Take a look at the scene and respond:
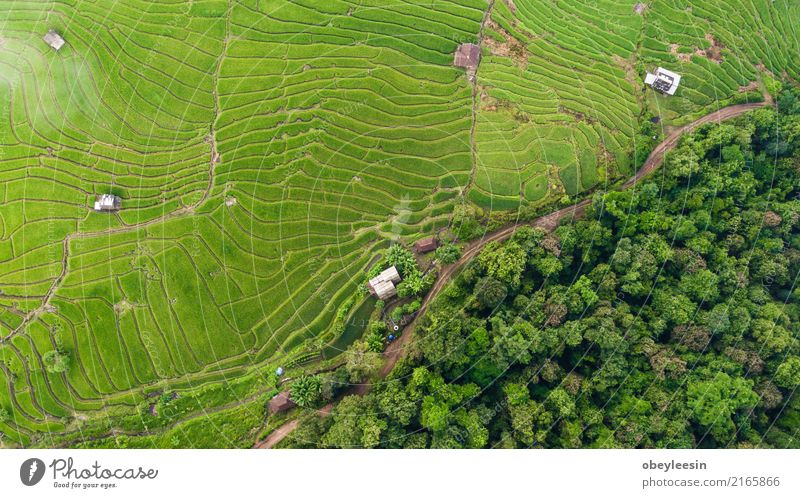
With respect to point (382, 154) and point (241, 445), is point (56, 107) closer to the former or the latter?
point (382, 154)

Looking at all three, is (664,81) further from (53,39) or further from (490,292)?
(53,39)

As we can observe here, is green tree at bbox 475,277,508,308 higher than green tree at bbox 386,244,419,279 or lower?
lower

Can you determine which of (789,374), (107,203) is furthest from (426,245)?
(789,374)

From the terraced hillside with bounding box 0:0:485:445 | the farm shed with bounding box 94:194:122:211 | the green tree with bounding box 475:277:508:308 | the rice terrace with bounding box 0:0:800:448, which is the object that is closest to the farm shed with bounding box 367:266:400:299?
the rice terrace with bounding box 0:0:800:448

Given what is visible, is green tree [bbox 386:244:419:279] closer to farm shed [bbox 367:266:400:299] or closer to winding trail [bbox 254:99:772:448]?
farm shed [bbox 367:266:400:299]

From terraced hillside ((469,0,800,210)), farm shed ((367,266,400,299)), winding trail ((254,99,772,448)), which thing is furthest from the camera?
terraced hillside ((469,0,800,210))

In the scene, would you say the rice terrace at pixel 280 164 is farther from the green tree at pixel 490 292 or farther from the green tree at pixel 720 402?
the green tree at pixel 720 402

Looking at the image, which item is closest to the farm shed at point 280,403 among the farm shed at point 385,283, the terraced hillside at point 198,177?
the terraced hillside at point 198,177
